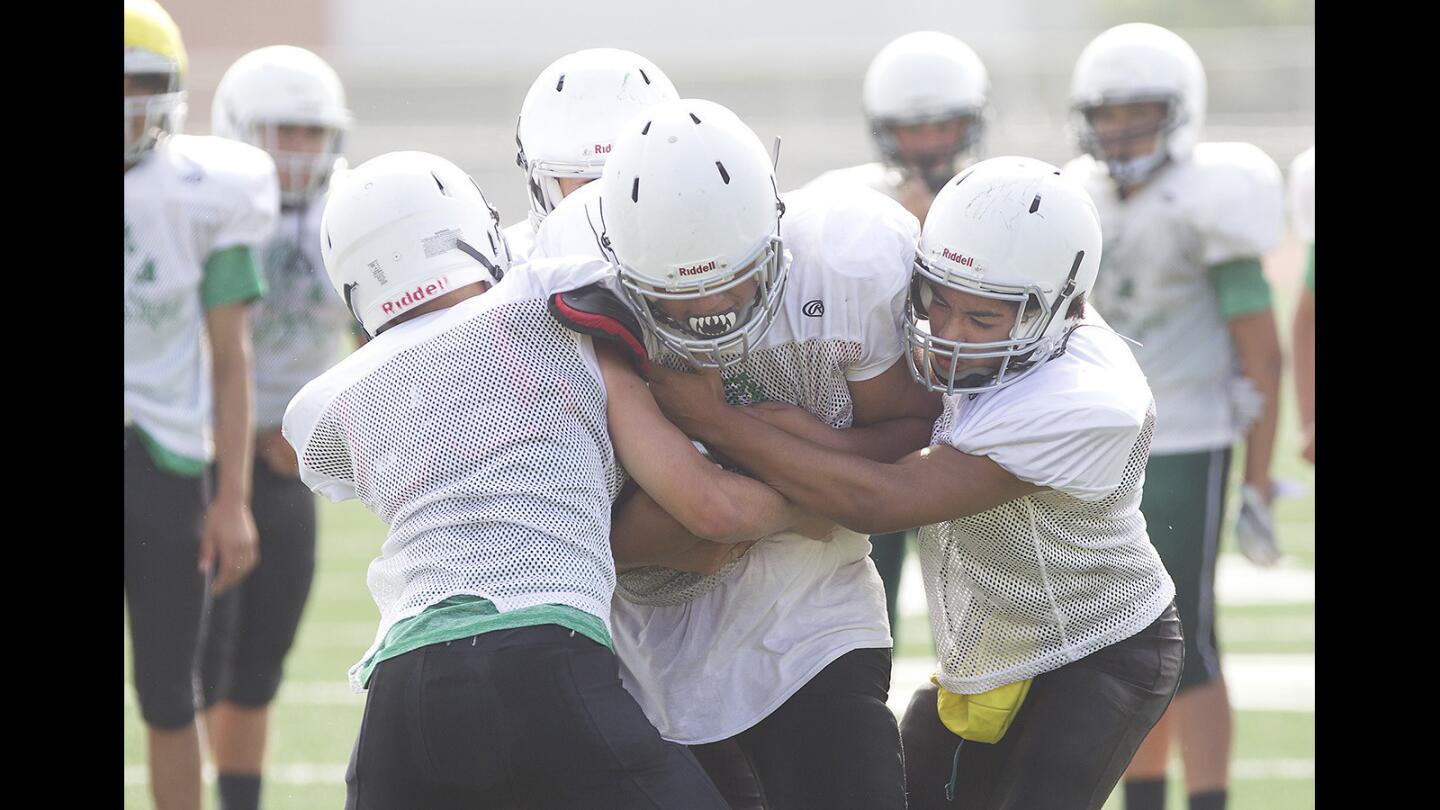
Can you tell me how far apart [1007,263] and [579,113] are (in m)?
0.92

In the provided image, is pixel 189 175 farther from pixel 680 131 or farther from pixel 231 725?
pixel 680 131

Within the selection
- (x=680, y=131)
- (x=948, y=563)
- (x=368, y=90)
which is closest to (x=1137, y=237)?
(x=948, y=563)

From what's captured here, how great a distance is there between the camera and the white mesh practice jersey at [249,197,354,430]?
5.04m

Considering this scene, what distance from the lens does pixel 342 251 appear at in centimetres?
276

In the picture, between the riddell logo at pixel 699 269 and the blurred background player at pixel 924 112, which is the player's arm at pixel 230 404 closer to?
the blurred background player at pixel 924 112

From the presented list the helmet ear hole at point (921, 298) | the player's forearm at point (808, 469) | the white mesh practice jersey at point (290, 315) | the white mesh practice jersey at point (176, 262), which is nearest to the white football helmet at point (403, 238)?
the player's forearm at point (808, 469)

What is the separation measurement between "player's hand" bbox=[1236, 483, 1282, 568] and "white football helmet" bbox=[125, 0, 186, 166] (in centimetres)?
335

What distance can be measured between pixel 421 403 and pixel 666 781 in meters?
0.69

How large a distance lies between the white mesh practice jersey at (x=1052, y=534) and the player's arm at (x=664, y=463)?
0.41 m

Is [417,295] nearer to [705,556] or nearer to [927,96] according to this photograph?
[705,556]

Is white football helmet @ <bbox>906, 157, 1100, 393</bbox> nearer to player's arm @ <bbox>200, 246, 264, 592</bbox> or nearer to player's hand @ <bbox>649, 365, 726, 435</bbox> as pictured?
player's hand @ <bbox>649, 365, 726, 435</bbox>

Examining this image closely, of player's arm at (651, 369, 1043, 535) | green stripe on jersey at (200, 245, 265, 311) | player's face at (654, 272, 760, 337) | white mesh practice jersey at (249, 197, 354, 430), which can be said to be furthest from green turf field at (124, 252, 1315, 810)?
player's face at (654, 272, 760, 337)

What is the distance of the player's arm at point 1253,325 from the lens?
4.71 meters

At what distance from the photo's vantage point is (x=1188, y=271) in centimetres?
478
